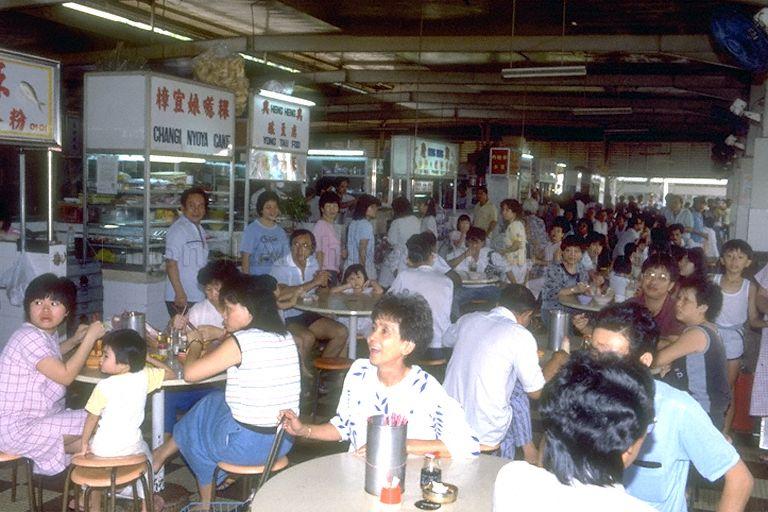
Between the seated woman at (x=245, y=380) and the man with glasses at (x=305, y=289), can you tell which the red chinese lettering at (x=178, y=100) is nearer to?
the man with glasses at (x=305, y=289)

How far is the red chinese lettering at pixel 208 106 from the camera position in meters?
7.36

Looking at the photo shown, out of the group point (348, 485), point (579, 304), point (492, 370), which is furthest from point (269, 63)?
point (348, 485)

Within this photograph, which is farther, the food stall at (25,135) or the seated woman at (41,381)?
the food stall at (25,135)

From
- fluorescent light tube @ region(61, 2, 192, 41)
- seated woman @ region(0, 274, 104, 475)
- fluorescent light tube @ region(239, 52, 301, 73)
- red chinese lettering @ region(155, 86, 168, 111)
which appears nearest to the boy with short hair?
seated woman @ region(0, 274, 104, 475)

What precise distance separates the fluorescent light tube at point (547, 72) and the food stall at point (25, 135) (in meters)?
4.59

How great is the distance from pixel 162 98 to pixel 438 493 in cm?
536

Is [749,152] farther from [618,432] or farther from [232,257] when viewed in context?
[618,432]

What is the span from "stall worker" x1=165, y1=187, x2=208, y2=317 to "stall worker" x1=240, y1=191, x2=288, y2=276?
1.66 ft

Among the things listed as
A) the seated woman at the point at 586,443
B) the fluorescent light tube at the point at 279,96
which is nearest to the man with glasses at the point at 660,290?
the seated woman at the point at 586,443

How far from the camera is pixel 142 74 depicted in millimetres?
6633

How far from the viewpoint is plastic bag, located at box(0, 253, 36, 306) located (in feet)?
18.9

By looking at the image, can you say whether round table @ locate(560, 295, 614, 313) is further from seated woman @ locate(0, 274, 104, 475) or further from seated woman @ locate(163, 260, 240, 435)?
seated woman @ locate(0, 274, 104, 475)

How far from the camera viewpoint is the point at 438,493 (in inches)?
91.8

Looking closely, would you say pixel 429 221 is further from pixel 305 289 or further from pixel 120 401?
pixel 120 401
